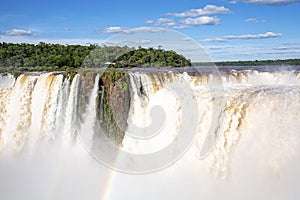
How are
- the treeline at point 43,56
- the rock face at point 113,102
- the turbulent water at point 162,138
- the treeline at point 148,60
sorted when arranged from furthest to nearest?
the treeline at point 43,56 → the treeline at point 148,60 → the rock face at point 113,102 → the turbulent water at point 162,138

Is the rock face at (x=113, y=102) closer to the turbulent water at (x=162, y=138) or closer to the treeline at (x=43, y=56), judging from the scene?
the turbulent water at (x=162, y=138)

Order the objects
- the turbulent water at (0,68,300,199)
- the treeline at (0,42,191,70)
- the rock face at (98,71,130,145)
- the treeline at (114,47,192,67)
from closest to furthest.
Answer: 1. the turbulent water at (0,68,300,199)
2. the rock face at (98,71,130,145)
3. the treeline at (114,47,192,67)
4. the treeline at (0,42,191,70)

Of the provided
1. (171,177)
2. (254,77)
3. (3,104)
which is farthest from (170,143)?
(3,104)

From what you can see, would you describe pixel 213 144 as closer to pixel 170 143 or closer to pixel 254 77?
pixel 170 143

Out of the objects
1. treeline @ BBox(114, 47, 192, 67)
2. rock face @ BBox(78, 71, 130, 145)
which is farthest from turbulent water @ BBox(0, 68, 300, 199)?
treeline @ BBox(114, 47, 192, 67)

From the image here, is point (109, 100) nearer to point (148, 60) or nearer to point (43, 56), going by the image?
point (148, 60)

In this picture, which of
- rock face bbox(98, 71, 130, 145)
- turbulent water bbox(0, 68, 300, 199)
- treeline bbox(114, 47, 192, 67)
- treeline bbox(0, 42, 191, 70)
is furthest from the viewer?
treeline bbox(0, 42, 191, 70)

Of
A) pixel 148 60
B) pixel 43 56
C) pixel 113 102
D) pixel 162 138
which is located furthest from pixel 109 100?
pixel 43 56

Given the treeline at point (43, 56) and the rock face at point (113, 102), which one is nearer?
the rock face at point (113, 102)

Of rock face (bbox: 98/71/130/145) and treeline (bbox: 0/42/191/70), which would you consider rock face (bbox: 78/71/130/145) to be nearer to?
rock face (bbox: 98/71/130/145)

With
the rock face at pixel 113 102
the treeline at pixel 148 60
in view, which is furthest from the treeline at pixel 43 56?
the rock face at pixel 113 102
